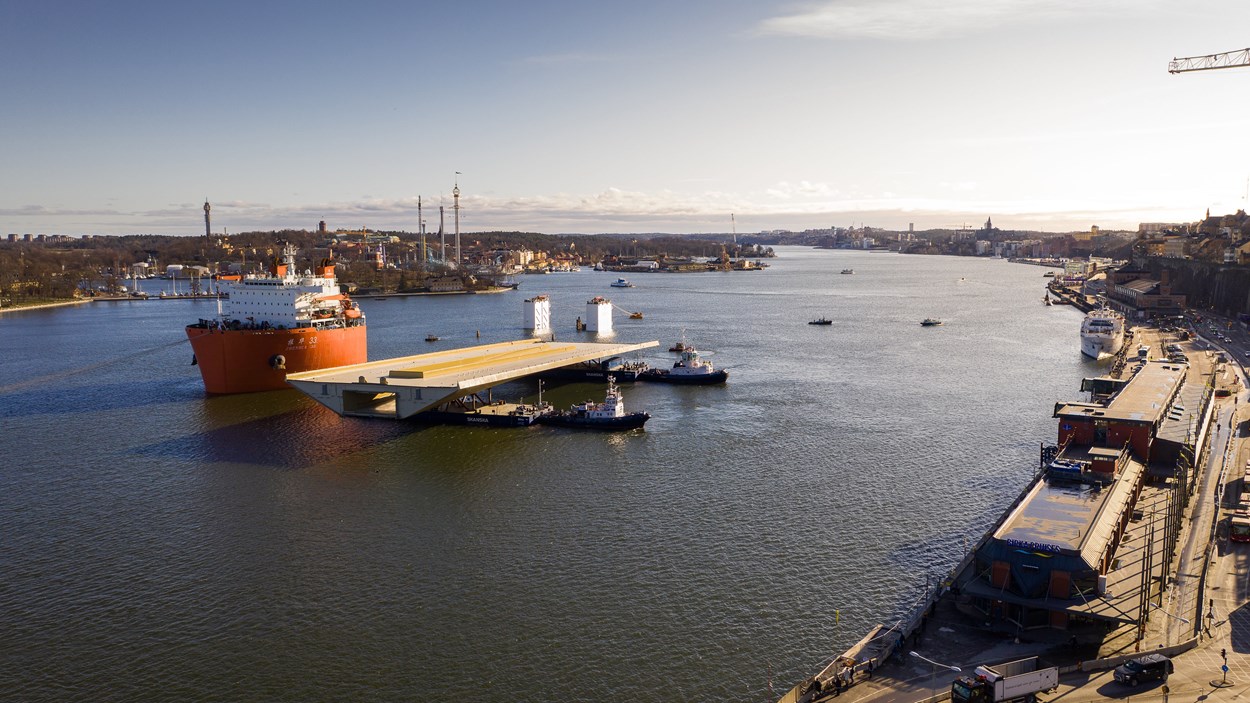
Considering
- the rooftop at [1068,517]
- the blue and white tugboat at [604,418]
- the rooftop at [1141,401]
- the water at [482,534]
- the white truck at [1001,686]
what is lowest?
the water at [482,534]

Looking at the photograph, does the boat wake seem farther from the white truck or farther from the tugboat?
the white truck

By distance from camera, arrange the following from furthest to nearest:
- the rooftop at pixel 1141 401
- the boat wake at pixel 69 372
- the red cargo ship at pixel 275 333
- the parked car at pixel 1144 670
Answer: the boat wake at pixel 69 372 → the red cargo ship at pixel 275 333 → the rooftop at pixel 1141 401 → the parked car at pixel 1144 670

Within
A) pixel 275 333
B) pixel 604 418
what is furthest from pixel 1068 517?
pixel 275 333

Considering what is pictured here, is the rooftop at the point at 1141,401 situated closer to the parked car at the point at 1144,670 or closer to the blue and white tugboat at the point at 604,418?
the parked car at the point at 1144,670

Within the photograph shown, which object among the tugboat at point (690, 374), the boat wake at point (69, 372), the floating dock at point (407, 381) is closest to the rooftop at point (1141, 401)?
the tugboat at point (690, 374)

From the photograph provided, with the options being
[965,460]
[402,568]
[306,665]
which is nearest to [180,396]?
[402,568]

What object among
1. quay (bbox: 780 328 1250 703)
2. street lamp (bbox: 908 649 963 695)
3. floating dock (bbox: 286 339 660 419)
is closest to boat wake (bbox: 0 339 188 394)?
floating dock (bbox: 286 339 660 419)
